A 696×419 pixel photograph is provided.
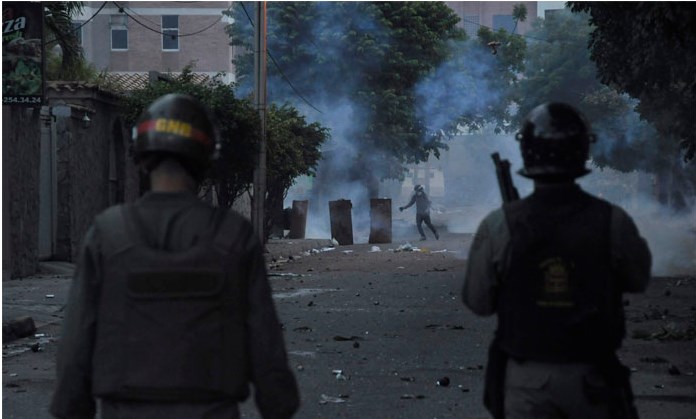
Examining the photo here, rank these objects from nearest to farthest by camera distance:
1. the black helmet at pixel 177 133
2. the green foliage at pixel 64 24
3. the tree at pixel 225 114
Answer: the black helmet at pixel 177 133 → the green foliage at pixel 64 24 → the tree at pixel 225 114

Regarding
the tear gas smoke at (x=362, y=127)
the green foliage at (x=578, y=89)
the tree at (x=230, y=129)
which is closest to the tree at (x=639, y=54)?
the tree at (x=230, y=129)

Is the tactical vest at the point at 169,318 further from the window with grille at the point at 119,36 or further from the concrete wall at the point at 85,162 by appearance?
the window with grille at the point at 119,36

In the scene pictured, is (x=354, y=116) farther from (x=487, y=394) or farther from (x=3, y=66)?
(x=487, y=394)

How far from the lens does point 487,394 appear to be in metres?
4.20

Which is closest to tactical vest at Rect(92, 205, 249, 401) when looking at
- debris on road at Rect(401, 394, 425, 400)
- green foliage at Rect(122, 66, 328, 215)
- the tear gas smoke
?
debris on road at Rect(401, 394, 425, 400)

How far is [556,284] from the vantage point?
4012 mm

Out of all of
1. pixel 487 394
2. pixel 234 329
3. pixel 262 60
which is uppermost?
pixel 262 60

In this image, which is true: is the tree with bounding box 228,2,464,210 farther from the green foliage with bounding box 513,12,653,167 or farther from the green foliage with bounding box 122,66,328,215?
the green foliage with bounding box 122,66,328,215

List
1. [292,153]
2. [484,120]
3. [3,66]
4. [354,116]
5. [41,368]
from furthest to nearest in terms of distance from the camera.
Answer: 1. [484,120]
2. [354,116]
3. [292,153]
4. [3,66]
5. [41,368]

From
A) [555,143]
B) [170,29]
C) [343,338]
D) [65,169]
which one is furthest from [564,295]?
[170,29]

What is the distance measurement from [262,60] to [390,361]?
621 inches

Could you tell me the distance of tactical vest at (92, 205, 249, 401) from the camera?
11.7 feet

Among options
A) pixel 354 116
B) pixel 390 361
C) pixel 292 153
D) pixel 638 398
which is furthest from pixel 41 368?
pixel 354 116

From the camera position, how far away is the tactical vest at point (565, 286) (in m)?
3.99
